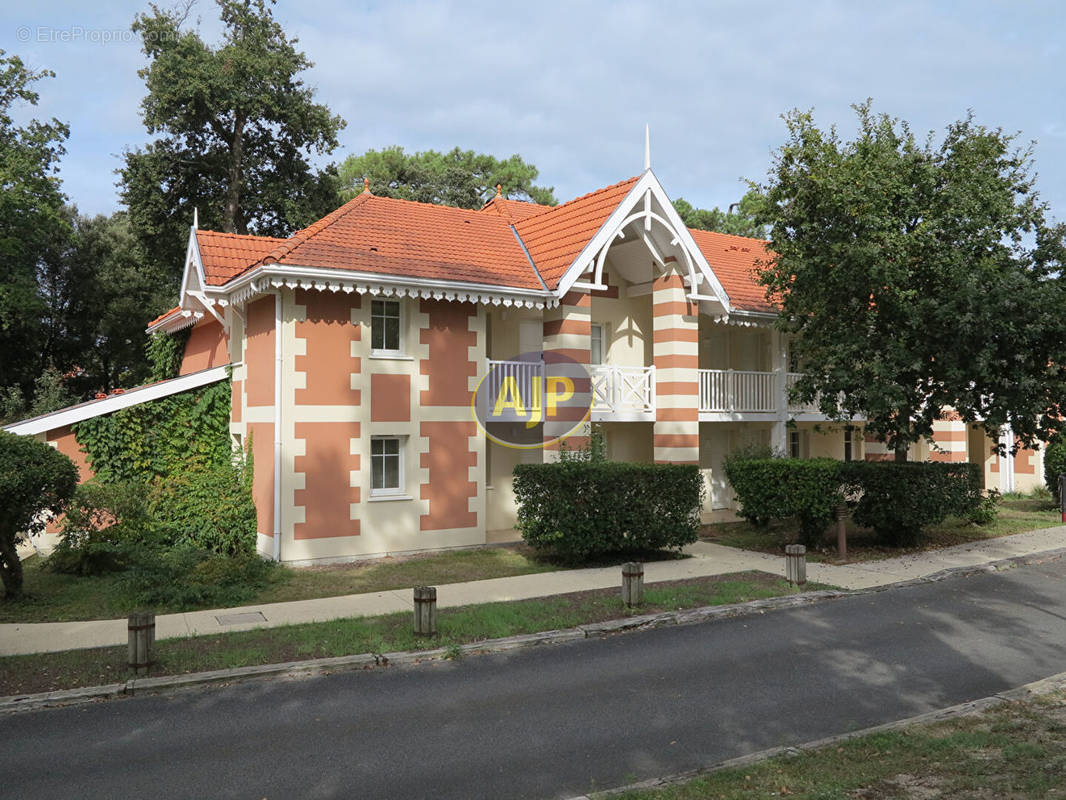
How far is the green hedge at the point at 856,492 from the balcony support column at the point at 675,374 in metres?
2.44

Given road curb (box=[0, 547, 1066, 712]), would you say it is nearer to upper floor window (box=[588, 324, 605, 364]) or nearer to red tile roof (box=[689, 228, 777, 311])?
Answer: red tile roof (box=[689, 228, 777, 311])

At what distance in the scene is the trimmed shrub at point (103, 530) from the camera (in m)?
12.6

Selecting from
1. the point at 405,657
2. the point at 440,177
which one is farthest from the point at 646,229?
the point at 440,177

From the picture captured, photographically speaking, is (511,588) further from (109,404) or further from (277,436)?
(109,404)

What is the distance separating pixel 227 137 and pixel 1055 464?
31860 millimetres

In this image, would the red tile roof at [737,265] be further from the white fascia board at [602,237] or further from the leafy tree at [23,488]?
the leafy tree at [23,488]

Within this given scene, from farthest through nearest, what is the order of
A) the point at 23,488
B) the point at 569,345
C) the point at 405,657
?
the point at 569,345 → the point at 23,488 → the point at 405,657

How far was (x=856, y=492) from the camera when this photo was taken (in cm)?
1538

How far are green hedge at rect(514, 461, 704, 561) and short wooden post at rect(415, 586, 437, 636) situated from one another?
430cm

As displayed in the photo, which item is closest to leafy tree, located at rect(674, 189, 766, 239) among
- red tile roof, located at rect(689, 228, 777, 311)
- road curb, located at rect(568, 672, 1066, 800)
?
red tile roof, located at rect(689, 228, 777, 311)

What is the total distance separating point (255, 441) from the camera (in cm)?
1519

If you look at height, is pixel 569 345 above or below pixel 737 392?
above

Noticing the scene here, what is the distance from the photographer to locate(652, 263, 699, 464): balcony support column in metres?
18.2

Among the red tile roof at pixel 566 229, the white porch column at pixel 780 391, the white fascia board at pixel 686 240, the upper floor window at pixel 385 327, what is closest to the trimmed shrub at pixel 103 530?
the upper floor window at pixel 385 327
